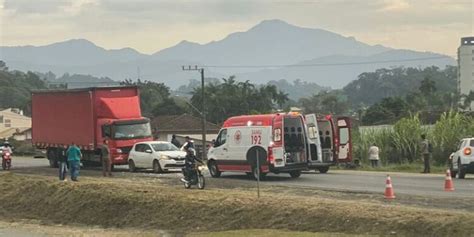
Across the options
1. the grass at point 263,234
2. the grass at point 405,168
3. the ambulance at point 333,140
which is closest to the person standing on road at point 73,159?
the ambulance at point 333,140

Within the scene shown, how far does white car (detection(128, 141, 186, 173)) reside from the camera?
1273 inches

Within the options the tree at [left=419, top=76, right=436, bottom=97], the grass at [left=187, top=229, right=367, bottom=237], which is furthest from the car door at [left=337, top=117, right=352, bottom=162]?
the tree at [left=419, top=76, right=436, bottom=97]

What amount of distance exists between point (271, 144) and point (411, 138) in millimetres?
18976

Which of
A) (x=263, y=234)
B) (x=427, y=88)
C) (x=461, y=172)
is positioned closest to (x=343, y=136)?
(x=461, y=172)

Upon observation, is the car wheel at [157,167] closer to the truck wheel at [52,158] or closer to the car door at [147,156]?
the car door at [147,156]

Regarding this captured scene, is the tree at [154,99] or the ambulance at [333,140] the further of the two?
the tree at [154,99]

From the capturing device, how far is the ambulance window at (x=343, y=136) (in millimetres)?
30750

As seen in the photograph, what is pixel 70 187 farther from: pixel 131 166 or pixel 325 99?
pixel 325 99

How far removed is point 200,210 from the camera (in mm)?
20359

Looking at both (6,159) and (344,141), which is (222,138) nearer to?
(344,141)

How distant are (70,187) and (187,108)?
85.6 metres

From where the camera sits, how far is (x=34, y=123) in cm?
3991

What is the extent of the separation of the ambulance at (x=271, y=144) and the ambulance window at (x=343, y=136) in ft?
6.36

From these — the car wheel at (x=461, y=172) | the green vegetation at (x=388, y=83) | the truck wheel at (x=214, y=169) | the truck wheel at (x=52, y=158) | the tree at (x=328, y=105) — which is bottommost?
the car wheel at (x=461, y=172)
